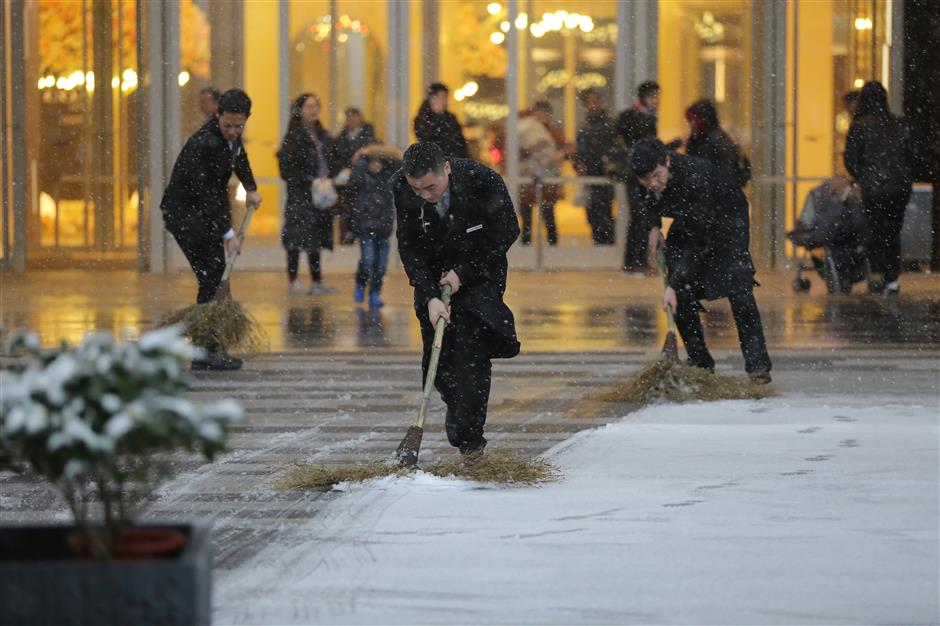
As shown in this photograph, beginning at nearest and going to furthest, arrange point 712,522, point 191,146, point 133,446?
point 133,446 → point 712,522 → point 191,146

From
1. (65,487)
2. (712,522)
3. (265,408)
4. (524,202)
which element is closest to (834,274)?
(524,202)

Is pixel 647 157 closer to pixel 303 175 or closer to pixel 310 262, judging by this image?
pixel 303 175

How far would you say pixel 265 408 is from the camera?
9.63 meters

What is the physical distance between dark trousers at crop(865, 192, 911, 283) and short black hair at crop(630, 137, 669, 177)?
7429 millimetres

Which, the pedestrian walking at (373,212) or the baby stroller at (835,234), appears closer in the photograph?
the pedestrian walking at (373,212)

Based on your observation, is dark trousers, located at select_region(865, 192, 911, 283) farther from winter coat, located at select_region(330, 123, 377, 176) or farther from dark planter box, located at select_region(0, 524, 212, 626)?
dark planter box, located at select_region(0, 524, 212, 626)

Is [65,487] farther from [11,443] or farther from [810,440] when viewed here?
[810,440]

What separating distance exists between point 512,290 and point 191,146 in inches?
269

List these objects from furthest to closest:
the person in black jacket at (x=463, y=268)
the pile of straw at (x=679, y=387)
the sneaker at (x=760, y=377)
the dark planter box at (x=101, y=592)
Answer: the sneaker at (x=760, y=377) < the pile of straw at (x=679, y=387) < the person in black jacket at (x=463, y=268) < the dark planter box at (x=101, y=592)

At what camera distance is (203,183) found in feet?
36.9

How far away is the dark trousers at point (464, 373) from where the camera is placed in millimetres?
7441

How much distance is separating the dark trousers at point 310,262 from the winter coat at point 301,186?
85 mm

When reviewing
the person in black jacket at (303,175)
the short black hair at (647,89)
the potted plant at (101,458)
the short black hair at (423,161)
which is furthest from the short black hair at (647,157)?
the short black hair at (647,89)

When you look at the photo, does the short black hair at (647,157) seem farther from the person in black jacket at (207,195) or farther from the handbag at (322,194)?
the handbag at (322,194)
